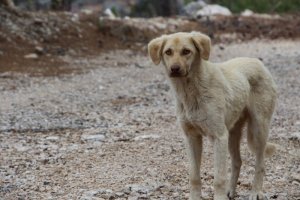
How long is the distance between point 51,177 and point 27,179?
241 millimetres

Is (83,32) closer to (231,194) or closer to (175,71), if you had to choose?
(231,194)

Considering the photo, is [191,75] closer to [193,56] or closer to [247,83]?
[193,56]

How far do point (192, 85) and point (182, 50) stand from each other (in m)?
0.32

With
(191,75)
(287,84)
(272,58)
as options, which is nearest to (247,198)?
(191,75)

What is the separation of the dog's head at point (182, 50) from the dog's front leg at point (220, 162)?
23.9 inches

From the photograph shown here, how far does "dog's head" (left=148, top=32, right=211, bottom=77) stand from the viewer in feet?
18.6

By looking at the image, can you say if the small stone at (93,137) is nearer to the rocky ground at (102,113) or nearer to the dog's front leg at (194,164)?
the rocky ground at (102,113)

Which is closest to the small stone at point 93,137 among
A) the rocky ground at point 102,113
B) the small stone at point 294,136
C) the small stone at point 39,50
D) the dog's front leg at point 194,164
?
the rocky ground at point 102,113

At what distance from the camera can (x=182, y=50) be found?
5723 mm

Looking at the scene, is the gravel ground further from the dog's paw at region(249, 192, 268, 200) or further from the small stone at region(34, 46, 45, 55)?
the small stone at region(34, 46, 45, 55)

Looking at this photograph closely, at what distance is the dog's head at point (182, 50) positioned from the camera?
5.68m

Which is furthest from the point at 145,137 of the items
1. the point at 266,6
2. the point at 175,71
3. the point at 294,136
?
the point at 266,6

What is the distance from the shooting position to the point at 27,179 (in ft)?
23.7

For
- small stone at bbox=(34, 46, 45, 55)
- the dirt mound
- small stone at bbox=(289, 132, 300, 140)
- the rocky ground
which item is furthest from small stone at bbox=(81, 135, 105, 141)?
small stone at bbox=(34, 46, 45, 55)
